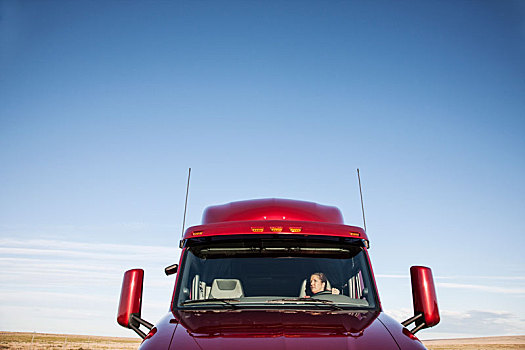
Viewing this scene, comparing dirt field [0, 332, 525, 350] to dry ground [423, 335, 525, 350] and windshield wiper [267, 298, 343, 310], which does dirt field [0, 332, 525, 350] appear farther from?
windshield wiper [267, 298, 343, 310]

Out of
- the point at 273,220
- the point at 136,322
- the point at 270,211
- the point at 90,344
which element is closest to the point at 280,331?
the point at 136,322

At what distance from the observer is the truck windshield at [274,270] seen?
16.2 feet

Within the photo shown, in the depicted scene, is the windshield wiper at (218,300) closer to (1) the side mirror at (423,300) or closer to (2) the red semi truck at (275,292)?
(2) the red semi truck at (275,292)

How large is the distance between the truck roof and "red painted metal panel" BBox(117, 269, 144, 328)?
2.55ft

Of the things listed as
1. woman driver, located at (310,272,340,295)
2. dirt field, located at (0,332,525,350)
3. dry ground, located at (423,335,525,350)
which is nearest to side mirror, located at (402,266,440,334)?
woman driver, located at (310,272,340,295)

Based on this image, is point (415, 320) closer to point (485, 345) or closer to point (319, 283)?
point (319, 283)

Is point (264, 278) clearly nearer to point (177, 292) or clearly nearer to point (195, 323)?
point (177, 292)

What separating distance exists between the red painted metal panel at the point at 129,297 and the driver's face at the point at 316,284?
1866 millimetres

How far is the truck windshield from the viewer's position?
4934 millimetres

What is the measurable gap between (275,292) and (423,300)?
1585 millimetres

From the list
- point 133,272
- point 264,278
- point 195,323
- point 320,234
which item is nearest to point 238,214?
point 264,278

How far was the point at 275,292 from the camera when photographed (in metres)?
5.20

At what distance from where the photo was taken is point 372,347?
329 centimetres

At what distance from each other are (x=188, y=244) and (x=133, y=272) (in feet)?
2.56
